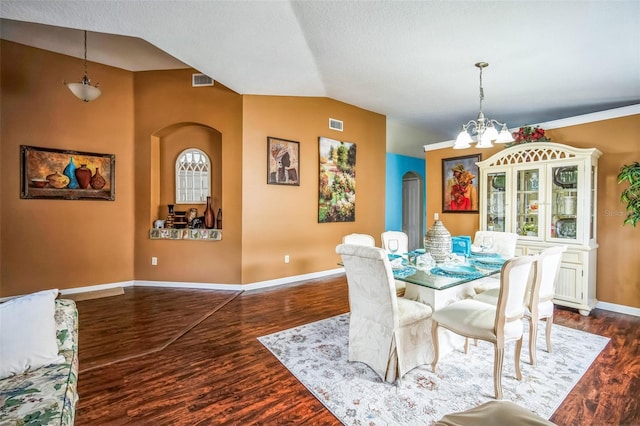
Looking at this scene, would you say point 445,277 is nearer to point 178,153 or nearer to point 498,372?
point 498,372

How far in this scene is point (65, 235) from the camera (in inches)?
160

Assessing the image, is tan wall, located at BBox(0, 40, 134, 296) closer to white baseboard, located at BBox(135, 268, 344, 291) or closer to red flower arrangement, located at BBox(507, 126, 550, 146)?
white baseboard, located at BBox(135, 268, 344, 291)

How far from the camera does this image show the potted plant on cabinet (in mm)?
3279

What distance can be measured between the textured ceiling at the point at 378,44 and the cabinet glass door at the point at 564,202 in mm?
1173

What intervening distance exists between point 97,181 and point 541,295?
18.0ft

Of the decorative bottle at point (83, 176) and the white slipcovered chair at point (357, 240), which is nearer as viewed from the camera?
the white slipcovered chair at point (357, 240)

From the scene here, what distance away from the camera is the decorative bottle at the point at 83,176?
4.12 meters

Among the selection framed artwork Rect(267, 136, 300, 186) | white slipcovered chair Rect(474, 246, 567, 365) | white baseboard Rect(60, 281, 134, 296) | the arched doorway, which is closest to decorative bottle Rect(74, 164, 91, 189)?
white baseboard Rect(60, 281, 134, 296)

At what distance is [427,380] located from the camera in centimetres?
212

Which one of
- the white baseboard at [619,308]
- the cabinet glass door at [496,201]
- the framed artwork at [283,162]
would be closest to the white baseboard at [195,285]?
the framed artwork at [283,162]

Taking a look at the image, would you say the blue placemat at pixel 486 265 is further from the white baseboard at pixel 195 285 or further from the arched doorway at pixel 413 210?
the arched doorway at pixel 413 210

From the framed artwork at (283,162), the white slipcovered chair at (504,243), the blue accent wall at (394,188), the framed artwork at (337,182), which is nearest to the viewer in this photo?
the white slipcovered chair at (504,243)

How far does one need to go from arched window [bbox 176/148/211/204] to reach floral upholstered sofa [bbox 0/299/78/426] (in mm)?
3320

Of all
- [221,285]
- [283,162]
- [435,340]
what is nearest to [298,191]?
[283,162]
